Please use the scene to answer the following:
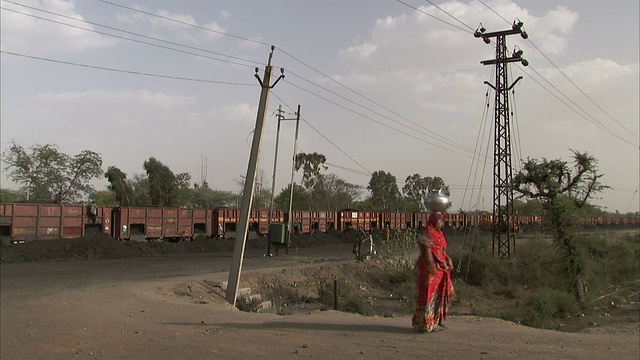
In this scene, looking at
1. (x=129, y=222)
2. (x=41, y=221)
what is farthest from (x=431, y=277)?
(x=129, y=222)

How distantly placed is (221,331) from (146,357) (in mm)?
1578

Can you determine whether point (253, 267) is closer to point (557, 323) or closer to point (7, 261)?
point (7, 261)

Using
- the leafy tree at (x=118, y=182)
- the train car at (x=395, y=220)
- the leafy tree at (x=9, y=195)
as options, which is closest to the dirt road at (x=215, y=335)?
the train car at (x=395, y=220)

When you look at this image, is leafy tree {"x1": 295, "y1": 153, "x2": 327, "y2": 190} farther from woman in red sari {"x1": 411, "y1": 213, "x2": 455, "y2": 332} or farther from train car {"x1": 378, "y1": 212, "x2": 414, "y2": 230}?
woman in red sari {"x1": 411, "y1": 213, "x2": 455, "y2": 332}

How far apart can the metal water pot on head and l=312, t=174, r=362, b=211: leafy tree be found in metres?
61.9

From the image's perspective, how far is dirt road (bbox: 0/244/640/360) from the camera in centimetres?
632

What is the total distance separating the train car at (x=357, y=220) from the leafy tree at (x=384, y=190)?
119 ft

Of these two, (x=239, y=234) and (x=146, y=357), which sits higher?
(x=239, y=234)

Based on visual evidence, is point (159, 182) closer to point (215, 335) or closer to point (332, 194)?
point (332, 194)

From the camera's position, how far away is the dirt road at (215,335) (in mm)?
6316

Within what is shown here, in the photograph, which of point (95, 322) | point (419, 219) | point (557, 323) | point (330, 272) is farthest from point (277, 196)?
point (95, 322)

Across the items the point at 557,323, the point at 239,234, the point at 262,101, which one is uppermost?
the point at 262,101

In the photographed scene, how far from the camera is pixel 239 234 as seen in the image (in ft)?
38.2

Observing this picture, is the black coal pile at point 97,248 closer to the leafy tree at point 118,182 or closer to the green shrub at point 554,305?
the green shrub at point 554,305
